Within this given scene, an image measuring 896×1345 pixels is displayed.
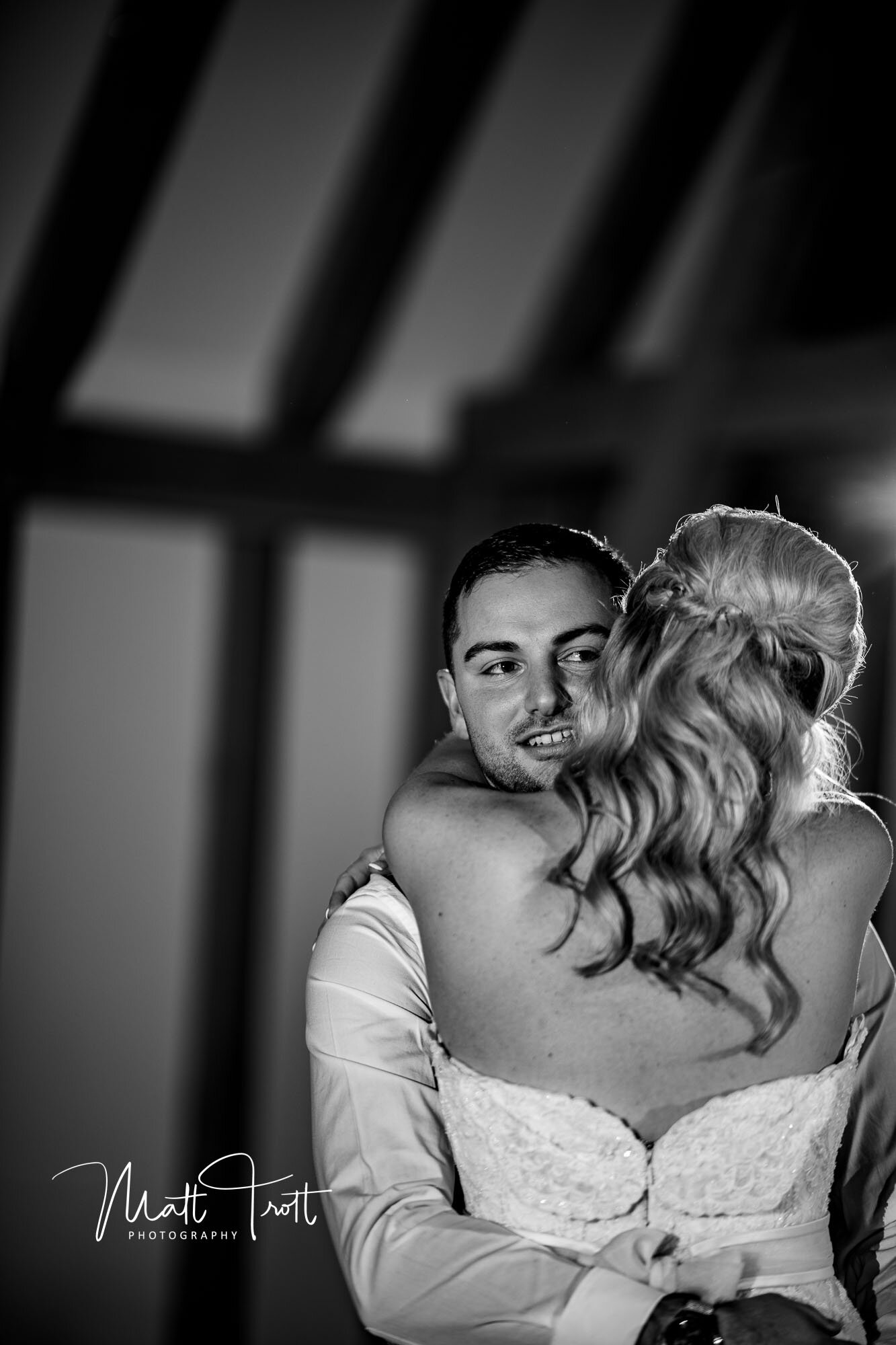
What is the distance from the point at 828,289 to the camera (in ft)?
13.6

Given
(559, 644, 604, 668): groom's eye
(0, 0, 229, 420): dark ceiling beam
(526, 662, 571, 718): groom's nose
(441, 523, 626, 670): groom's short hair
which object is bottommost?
(526, 662, 571, 718): groom's nose

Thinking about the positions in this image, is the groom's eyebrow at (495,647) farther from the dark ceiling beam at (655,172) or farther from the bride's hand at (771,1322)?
the dark ceiling beam at (655,172)

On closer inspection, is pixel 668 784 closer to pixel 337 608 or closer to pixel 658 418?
pixel 658 418

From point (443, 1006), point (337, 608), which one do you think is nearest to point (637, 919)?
point (443, 1006)

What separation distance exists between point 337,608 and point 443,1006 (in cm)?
336

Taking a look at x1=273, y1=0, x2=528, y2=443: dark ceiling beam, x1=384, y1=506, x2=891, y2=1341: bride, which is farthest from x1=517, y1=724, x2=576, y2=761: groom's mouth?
x1=273, y1=0, x2=528, y2=443: dark ceiling beam

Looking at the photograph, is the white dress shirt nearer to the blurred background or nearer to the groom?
the groom

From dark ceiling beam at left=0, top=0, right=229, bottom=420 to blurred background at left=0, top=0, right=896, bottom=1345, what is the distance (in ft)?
0.06

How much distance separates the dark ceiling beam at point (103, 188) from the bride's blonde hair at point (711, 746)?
261 centimetres

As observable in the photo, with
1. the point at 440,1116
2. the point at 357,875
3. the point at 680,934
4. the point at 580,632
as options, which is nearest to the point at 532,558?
the point at 580,632

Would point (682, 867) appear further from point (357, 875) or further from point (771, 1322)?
point (357, 875)

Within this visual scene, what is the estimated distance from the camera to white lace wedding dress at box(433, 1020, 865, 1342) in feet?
4.50

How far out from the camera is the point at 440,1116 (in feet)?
5.11

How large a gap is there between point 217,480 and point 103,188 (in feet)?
3.47
